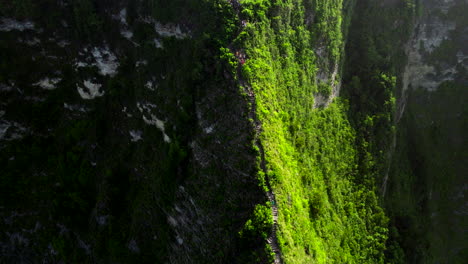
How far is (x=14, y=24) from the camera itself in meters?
49.0

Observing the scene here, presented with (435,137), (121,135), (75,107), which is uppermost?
(435,137)

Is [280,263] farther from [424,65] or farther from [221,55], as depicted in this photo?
[424,65]

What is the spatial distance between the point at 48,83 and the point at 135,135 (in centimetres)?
1826

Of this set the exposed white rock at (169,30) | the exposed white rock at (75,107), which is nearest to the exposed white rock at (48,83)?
the exposed white rock at (75,107)

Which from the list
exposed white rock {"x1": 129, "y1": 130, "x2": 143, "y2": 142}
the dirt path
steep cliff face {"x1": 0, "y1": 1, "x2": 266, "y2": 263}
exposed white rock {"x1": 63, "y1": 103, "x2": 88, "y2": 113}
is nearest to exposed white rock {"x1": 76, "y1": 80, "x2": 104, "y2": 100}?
steep cliff face {"x1": 0, "y1": 1, "x2": 266, "y2": 263}

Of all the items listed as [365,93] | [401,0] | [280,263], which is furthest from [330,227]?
[401,0]

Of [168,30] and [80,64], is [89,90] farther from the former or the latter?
[168,30]

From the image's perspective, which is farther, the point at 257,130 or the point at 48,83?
the point at 48,83

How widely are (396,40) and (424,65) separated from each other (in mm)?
9566

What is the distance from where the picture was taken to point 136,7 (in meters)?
Answer: 44.5

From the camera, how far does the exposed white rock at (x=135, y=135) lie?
4822cm

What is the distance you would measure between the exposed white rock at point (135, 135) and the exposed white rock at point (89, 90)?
8716 mm

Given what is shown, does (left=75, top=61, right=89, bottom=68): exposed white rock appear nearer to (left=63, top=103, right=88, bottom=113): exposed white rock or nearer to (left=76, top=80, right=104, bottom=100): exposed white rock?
(left=76, top=80, right=104, bottom=100): exposed white rock

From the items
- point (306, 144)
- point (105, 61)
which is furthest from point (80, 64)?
point (306, 144)
